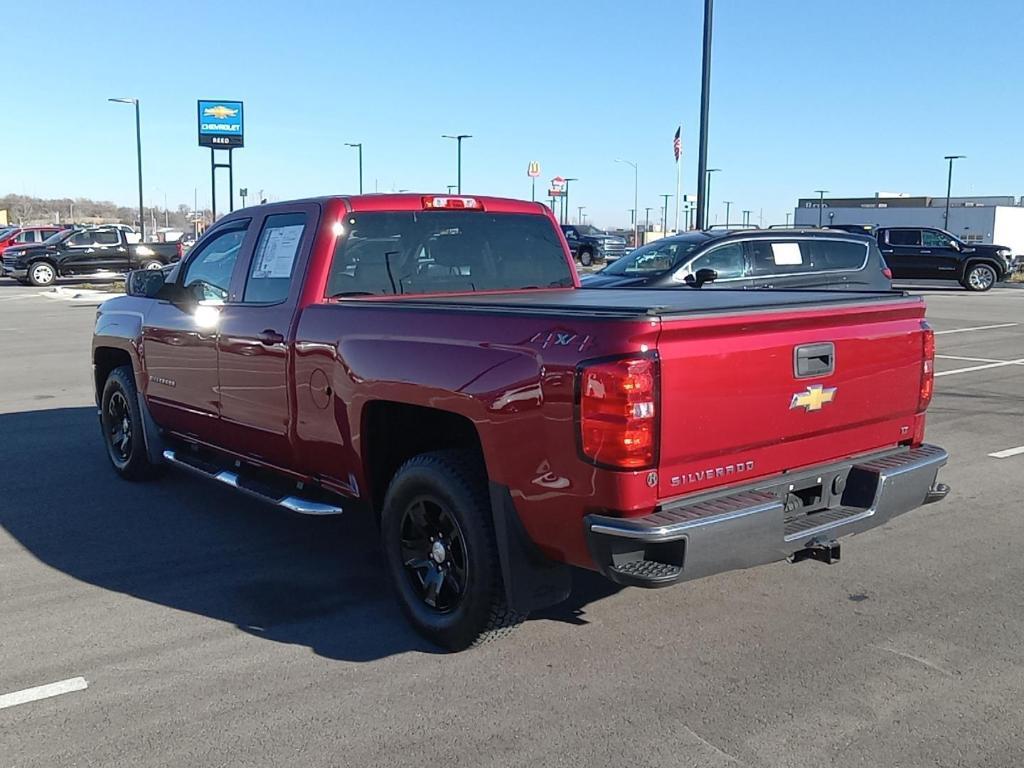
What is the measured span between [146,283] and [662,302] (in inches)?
147

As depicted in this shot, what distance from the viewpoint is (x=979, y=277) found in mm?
28938

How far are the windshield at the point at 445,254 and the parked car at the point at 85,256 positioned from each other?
90.6 ft

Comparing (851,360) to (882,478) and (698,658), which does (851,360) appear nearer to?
(882,478)

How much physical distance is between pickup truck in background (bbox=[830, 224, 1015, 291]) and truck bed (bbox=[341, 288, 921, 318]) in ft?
84.8

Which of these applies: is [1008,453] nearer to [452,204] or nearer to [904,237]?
[452,204]

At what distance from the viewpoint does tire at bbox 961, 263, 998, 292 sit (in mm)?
28812

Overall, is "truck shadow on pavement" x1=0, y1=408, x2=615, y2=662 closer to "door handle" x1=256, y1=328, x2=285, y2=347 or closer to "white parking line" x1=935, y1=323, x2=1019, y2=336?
"door handle" x1=256, y1=328, x2=285, y2=347

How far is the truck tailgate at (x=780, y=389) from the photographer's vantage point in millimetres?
3480

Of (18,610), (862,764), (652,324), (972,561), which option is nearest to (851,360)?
(652,324)

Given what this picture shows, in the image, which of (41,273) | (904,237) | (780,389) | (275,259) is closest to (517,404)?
(780,389)

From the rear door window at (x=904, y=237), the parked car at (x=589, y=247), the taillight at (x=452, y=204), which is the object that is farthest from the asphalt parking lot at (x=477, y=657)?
the parked car at (x=589, y=247)

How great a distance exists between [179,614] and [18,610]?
789 mm

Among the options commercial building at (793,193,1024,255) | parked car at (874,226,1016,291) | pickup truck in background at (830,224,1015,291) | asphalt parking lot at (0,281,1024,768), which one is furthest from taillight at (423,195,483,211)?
commercial building at (793,193,1024,255)

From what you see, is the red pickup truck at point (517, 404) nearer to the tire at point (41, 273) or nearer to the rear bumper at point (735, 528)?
the rear bumper at point (735, 528)
